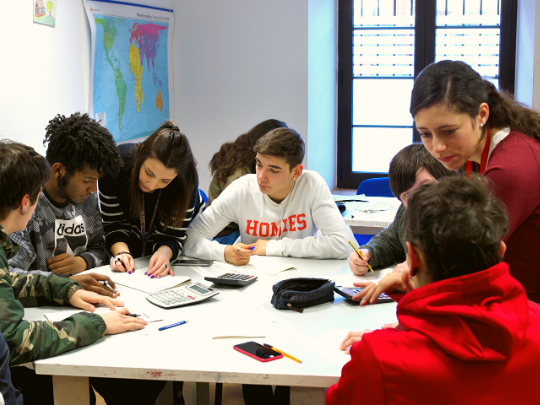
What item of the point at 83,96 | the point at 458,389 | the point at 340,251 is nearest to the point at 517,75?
the point at 340,251

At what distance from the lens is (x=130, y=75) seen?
12.9 ft

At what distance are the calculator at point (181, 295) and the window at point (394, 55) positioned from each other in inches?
147

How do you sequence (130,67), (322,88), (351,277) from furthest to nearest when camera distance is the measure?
(322,88), (130,67), (351,277)

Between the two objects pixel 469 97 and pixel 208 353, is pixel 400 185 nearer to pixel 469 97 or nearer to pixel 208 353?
pixel 469 97

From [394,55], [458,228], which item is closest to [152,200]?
[458,228]

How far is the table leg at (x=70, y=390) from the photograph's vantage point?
1317 mm

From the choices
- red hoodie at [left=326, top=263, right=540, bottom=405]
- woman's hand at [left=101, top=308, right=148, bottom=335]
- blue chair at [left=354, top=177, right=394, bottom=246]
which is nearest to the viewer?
red hoodie at [left=326, top=263, right=540, bottom=405]

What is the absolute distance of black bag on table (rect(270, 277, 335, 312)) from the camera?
1599 millimetres

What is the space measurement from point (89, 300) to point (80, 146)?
66 centimetres

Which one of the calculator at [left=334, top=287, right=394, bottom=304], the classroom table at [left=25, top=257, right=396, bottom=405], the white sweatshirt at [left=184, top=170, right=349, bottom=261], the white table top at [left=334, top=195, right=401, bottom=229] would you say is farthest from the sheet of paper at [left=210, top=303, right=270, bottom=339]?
the white table top at [left=334, top=195, right=401, bottom=229]

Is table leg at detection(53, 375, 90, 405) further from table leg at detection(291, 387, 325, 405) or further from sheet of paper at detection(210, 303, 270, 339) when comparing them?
table leg at detection(291, 387, 325, 405)

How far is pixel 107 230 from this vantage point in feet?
7.63

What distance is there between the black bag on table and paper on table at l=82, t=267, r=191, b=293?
1.42ft

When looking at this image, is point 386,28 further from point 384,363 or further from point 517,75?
point 384,363
